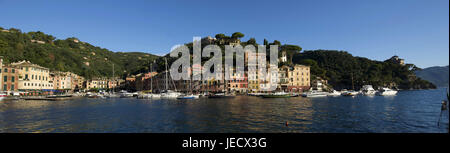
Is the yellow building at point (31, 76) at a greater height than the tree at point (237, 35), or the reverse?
the tree at point (237, 35)

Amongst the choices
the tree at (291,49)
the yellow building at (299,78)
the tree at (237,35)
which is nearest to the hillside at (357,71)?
the tree at (291,49)

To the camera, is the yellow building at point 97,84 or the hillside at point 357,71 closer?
the yellow building at point 97,84

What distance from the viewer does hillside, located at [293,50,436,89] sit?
475 feet

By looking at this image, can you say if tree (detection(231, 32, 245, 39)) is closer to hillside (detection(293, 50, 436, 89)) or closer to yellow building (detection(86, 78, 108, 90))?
hillside (detection(293, 50, 436, 89))

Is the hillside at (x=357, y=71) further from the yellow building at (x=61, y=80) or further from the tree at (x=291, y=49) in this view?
the yellow building at (x=61, y=80)

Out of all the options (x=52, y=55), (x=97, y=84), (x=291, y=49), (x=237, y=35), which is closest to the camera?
(x=52, y=55)

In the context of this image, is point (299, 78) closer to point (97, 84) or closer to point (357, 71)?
point (357, 71)

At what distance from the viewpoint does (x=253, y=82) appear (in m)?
103

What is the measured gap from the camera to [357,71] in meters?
157

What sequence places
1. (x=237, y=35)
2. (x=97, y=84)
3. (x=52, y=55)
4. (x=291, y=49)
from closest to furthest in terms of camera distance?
(x=52, y=55)
(x=97, y=84)
(x=291, y=49)
(x=237, y=35)

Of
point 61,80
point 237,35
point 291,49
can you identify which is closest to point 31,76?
point 61,80

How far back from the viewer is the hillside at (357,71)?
145m

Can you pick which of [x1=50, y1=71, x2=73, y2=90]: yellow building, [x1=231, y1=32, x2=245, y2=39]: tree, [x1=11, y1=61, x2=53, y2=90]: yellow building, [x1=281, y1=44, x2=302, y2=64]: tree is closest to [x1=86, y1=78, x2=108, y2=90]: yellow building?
[x1=50, y1=71, x2=73, y2=90]: yellow building
